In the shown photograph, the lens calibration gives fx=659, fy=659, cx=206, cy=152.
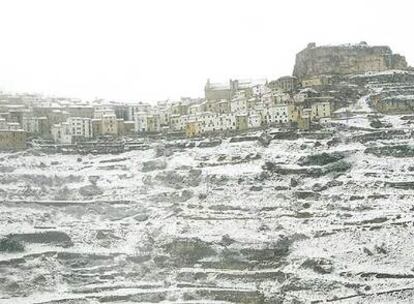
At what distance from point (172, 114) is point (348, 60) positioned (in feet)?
92.6

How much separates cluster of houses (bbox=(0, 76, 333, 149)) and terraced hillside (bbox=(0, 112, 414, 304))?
7.25 meters

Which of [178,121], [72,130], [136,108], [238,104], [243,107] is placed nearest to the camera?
[72,130]

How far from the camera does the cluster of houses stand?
275 ft

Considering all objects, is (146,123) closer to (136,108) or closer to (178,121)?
(178,121)

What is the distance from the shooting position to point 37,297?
4969 cm

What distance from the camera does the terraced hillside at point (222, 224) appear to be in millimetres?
49125

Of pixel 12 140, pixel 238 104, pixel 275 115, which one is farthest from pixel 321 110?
pixel 12 140

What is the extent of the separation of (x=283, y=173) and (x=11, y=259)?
2761cm

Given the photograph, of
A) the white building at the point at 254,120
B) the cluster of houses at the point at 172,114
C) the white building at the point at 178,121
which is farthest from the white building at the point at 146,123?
the white building at the point at 254,120

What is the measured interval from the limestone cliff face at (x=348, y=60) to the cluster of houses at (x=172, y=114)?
247 inches

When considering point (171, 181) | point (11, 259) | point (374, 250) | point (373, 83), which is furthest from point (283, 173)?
point (373, 83)

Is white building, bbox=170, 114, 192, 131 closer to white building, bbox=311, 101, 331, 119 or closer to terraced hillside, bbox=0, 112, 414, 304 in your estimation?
terraced hillside, bbox=0, 112, 414, 304

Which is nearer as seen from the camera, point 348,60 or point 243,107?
point 243,107

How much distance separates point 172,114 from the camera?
99.8 meters
